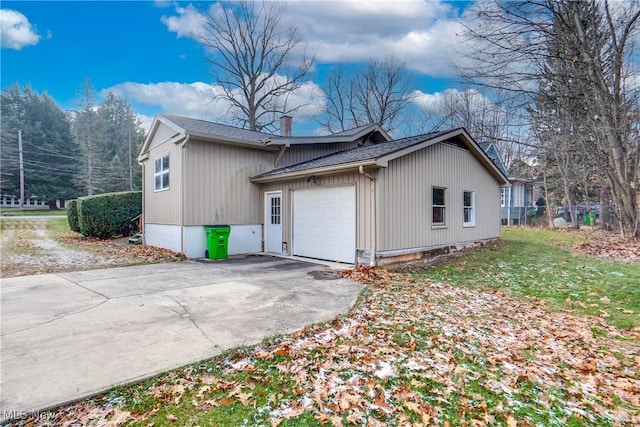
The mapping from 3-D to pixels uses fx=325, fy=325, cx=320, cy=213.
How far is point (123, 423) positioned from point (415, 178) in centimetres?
819

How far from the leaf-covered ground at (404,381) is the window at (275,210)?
667 cm

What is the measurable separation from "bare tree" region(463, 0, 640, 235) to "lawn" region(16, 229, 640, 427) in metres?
7.39

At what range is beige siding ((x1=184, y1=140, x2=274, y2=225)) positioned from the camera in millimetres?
9891

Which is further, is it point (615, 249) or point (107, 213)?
point (107, 213)

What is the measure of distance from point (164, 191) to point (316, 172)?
19.1ft

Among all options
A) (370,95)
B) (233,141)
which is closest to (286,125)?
(233,141)

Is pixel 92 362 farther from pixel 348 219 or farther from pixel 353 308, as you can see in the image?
pixel 348 219

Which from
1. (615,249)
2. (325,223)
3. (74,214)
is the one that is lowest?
(615,249)

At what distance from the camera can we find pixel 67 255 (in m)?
9.90

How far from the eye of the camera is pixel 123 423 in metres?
2.39

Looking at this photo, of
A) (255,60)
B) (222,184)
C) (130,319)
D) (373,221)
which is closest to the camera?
(130,319)

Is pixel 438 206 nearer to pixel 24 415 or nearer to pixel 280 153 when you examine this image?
pixel 280 153

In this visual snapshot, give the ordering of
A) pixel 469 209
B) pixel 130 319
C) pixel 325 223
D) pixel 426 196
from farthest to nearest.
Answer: pixel 469 209 < pixel 426 196 < pixel 325 223 < pixel 130 319

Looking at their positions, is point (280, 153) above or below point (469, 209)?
above
